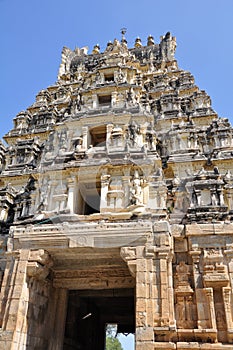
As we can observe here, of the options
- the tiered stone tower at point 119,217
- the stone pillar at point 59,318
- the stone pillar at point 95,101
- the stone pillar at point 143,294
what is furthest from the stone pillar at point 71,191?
the stone pillar at point 95,101

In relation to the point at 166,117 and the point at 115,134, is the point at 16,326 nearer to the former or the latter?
the point at 115,134

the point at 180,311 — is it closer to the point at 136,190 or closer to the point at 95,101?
the point at 136,190

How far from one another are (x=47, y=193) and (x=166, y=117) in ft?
20.0

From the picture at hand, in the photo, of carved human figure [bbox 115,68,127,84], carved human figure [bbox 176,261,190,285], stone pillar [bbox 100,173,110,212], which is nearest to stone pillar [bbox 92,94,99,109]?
carved human figure [bbox 115,68,127,84]

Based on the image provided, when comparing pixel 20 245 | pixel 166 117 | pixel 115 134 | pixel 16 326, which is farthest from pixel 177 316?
pixel 166 117

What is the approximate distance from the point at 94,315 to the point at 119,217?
825 centimetres

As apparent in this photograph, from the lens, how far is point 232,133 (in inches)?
486

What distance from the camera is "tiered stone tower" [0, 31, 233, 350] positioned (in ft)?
28.2

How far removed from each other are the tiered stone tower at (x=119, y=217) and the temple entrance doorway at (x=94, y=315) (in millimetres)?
74

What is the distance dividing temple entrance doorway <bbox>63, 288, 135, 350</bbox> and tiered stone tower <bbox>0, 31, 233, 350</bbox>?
7 centimetres

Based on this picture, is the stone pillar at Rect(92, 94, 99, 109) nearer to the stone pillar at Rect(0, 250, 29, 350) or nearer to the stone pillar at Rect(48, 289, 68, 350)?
the stone pillar at Rect(0, 250, 29, 350)

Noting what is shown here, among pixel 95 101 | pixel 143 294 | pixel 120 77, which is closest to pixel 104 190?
pixel 143 294

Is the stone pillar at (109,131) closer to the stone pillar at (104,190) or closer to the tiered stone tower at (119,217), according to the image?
the tiered stone tower at (119,217)

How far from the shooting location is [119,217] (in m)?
10.1
